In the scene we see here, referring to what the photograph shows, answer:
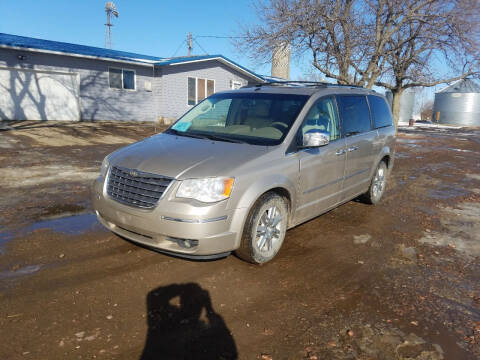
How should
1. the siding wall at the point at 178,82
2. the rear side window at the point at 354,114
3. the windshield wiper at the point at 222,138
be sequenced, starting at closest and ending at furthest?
the windshield wiper at the point at 222,138
the rear side window at the point at 354,114
the siding wall at the point at 178,82

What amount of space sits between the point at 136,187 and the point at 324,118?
2.59 meters

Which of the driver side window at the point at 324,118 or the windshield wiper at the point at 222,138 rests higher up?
the driver side window at the point at 324,118

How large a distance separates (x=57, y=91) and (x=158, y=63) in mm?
5662

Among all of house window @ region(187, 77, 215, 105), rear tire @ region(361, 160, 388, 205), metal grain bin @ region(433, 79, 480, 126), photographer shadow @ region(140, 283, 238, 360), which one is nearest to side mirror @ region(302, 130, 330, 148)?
photographer shadow @ region(140, 283, 238, 360)

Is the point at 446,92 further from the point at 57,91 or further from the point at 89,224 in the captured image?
the point at 89,224

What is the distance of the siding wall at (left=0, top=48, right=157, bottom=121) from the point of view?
16453 millimetres

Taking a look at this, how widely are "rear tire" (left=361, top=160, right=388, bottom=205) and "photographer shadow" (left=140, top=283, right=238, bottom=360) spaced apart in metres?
3.97

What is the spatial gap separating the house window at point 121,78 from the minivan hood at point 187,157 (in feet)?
55.3

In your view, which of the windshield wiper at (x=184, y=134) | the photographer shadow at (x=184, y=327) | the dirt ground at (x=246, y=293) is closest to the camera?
the photographer shadow at (x=184, y=327)

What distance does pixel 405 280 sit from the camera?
3.85 metres

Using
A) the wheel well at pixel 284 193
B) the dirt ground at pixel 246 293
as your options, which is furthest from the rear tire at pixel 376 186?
the wheel well at pixel 284 193

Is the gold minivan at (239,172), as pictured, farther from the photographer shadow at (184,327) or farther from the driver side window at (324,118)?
the photographer shadow at (184,327)

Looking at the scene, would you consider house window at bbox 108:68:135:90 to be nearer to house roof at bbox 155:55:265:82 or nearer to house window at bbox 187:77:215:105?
house roof at bbox 155:55:265:82

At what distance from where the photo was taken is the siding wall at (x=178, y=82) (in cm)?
2144
